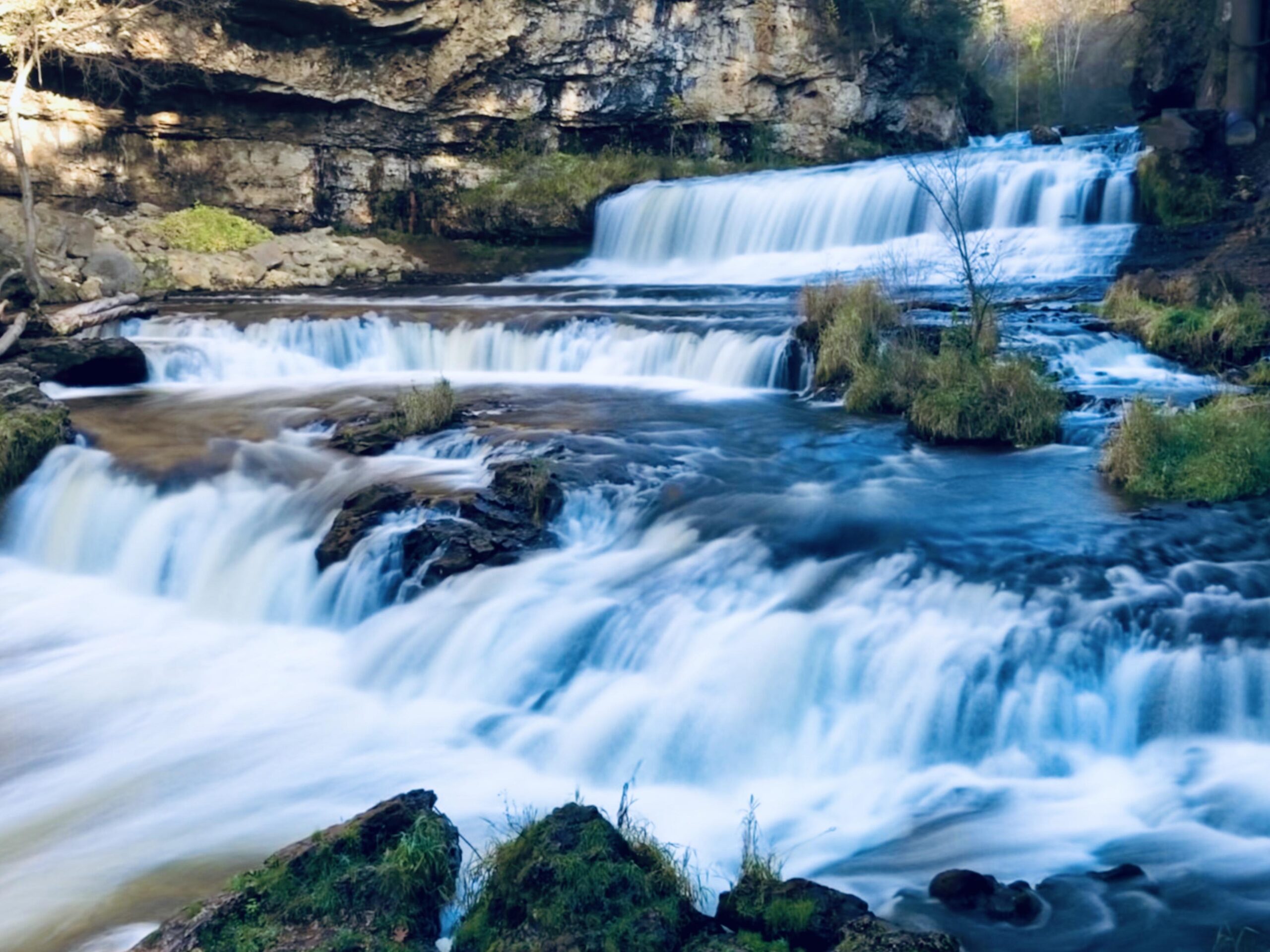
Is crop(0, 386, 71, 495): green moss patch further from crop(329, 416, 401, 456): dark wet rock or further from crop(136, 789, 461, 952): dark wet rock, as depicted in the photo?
crop(136, 789, 461, 952): dark wet rock

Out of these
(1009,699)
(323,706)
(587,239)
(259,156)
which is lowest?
(323,706)

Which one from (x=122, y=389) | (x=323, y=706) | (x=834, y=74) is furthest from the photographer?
(x=834, y=74)

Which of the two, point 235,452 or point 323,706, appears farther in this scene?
point 235,452

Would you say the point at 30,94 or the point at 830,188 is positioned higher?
the point at 30,94

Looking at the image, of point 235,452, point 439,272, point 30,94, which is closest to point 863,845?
point 235,452

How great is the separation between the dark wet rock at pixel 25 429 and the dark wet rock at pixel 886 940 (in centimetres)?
1018

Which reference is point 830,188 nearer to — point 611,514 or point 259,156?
point 259,156

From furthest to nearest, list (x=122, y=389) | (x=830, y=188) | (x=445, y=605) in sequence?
1. (x=830, y=188)
2. (x=122, y=389)
3. (x=445, y=605)

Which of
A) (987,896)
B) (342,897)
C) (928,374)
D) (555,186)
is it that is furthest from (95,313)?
(987,896)

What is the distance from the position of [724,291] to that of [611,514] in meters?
10.7

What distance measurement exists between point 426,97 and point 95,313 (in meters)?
9.80

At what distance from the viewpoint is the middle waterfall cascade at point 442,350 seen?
1540 centimetres

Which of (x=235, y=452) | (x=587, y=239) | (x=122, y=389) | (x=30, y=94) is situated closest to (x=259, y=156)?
(x=30, y=94)

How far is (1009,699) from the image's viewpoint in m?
7.04
